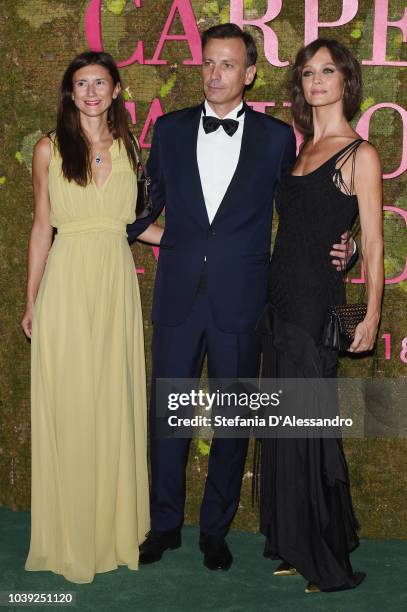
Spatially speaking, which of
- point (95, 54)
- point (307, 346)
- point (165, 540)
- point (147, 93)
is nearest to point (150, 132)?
point (147, 93)

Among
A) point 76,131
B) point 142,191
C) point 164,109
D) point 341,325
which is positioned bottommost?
point 341,325

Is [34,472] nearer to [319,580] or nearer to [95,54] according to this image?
[319,580]

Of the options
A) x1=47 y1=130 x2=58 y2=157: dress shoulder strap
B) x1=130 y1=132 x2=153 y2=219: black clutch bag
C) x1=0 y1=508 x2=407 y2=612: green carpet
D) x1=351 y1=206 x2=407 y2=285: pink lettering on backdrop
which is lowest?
x1=0 y1=508 x2=407 y2=612: green carpet

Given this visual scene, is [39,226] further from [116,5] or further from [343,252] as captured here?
[343,252]

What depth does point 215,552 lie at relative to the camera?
356cm

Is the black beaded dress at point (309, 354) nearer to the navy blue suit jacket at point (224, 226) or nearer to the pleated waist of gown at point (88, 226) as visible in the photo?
the navy blue suit jacket at point (224, 226)

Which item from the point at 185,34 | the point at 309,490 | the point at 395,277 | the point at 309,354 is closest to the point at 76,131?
the point at 185,34

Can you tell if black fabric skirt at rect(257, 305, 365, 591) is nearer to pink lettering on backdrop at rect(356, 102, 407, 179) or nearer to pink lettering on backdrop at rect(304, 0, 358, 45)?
pink lettering on backdrop at rect(356, 102, 407, 179)

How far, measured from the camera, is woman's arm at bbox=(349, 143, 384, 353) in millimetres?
3057

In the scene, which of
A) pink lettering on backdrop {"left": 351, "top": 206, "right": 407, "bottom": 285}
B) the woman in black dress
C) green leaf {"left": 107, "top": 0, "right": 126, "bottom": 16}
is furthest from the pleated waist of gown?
pink lettering on backdrop {"left": 351, "top": 206, "right": 407, "bottom": 285}

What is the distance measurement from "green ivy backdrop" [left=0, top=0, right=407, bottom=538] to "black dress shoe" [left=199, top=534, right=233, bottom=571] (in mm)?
440

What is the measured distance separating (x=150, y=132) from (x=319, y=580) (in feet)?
7.52

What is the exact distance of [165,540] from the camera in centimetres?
362

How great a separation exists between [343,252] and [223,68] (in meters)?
0.97
